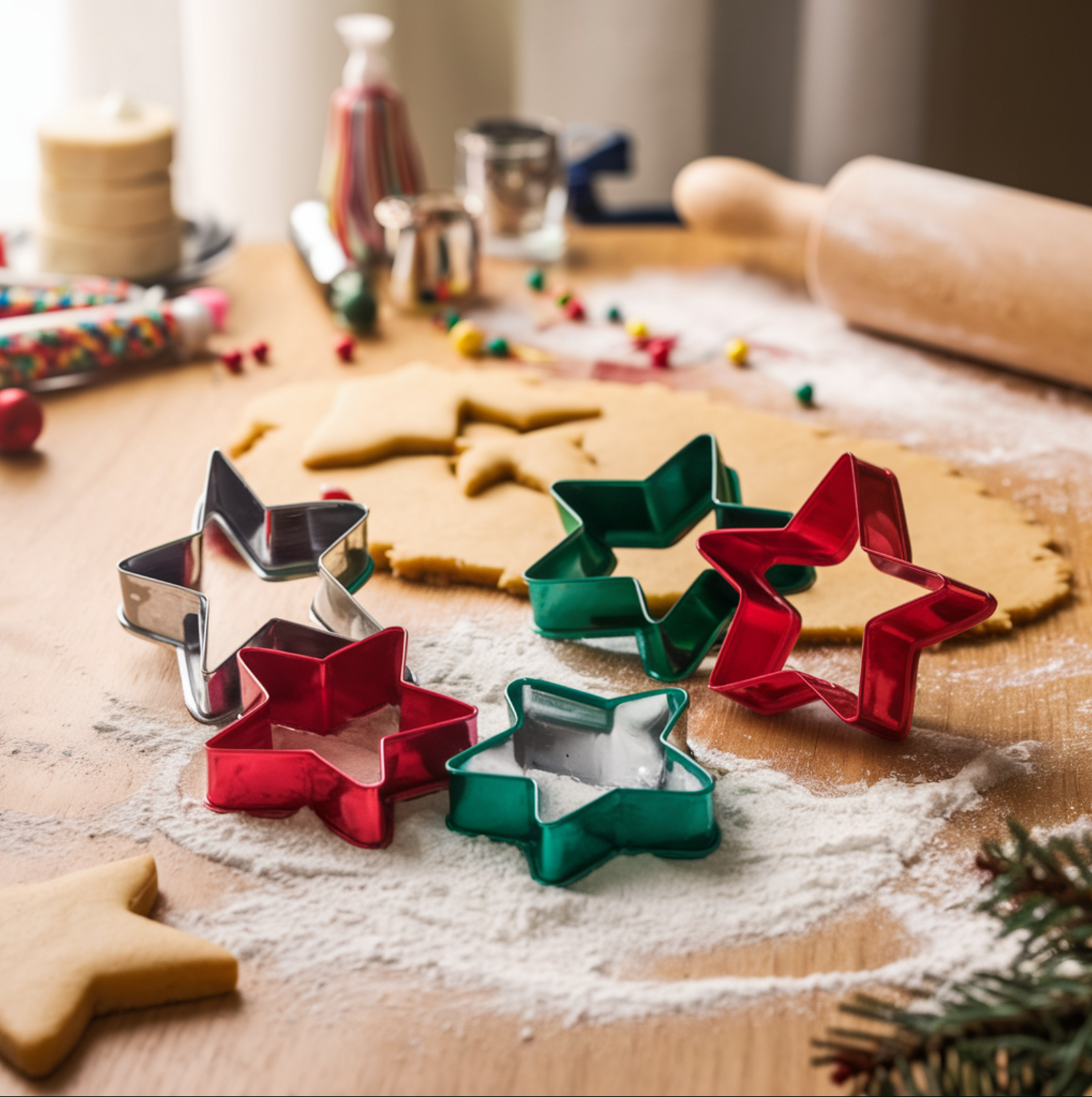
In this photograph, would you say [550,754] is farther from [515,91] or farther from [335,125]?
[515,91]

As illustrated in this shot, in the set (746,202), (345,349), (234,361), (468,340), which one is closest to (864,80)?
(746,202)

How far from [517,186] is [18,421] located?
739 millimetres

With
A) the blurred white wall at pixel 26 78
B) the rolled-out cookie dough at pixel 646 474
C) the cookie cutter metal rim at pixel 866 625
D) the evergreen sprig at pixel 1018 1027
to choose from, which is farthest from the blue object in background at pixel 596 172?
the evergreen sprig at pixel 1018 1027

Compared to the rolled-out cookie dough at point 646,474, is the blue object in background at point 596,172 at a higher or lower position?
higher

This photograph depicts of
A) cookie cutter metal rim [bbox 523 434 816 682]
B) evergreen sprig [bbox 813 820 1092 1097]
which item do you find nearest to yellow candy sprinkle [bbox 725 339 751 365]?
cookie cutter metal rim [bbox 523 434 816 682]

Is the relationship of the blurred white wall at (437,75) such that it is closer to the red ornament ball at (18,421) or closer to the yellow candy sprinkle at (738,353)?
the yellow candy sprinkle at (738,353)

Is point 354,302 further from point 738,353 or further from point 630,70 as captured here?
point 630,70

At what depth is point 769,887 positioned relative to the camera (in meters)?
0.67

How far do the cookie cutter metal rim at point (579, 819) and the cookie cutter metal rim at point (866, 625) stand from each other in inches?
4.7

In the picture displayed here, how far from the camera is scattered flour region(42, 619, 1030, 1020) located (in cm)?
62

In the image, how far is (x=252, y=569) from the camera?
3.19 ft

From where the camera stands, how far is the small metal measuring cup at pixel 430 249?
4.85 feet

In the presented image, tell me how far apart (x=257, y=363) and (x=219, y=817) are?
762 millimetres

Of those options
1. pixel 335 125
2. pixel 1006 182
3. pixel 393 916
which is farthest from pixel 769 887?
pixel 1006 182
